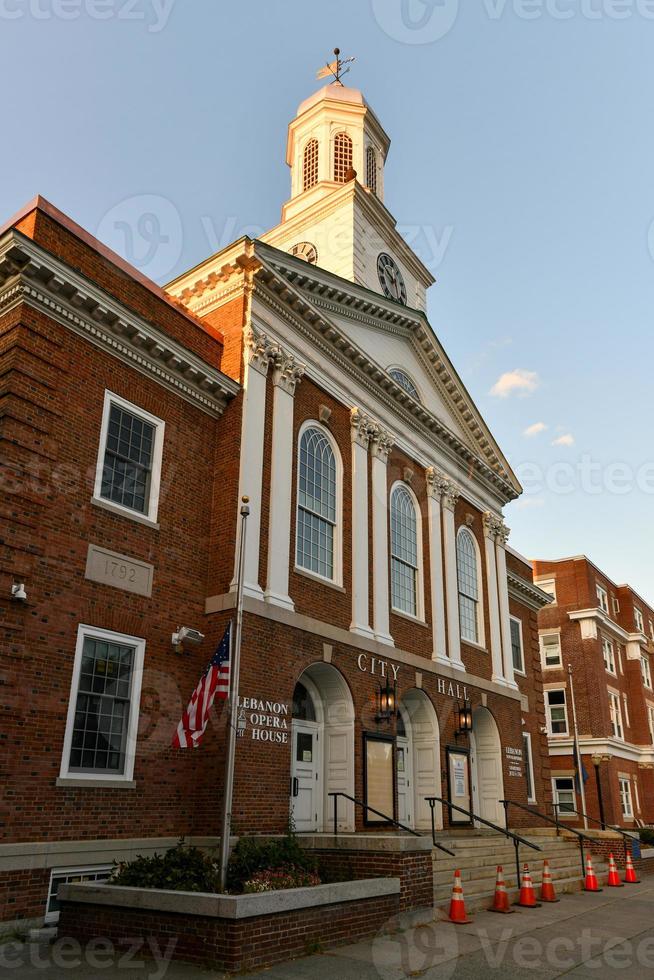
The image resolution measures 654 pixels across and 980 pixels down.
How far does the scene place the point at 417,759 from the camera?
840 inches

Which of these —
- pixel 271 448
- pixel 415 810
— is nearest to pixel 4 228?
pixel 271 448

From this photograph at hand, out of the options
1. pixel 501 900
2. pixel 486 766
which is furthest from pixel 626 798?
pixel 501 900

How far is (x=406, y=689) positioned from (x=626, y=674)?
1398 inches

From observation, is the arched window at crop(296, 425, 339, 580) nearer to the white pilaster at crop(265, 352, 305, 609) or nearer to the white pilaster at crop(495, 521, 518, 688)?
the white pilaster at crop(265, 352, 305, 609)

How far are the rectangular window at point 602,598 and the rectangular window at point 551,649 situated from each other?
359cm

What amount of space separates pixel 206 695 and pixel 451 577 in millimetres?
13084

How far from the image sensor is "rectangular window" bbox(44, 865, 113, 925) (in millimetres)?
11617

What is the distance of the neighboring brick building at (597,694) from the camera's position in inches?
1682

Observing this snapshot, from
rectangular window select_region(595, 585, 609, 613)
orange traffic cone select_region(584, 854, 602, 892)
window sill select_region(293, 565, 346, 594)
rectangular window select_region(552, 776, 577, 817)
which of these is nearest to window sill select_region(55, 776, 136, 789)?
window sill select_region(293, 565, 346, 594)

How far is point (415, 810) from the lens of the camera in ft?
68.2

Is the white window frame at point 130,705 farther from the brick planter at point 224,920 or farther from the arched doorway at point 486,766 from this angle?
the arched doorway at point 486,766

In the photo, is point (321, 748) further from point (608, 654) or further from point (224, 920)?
point (608, 654)

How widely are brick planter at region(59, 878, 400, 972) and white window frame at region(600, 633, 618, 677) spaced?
38.5m

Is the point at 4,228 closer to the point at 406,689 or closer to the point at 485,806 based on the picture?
the point at 406,689
